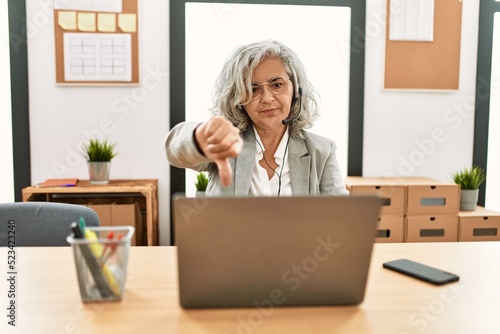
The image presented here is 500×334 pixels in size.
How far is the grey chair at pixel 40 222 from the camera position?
1.30m

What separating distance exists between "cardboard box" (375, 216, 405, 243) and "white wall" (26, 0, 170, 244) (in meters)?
1.55

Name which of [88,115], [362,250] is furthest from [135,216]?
[362,250]

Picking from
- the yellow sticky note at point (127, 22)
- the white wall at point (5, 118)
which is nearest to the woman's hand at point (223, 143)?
the yellow sticky note at point (127, 22)

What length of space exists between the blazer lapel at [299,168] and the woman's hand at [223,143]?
2.03 ft

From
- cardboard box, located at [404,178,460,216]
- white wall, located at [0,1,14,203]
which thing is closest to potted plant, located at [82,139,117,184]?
white wall, located at [0,1,14,203]

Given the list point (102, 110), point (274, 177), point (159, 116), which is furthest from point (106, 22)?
point (274, 177)

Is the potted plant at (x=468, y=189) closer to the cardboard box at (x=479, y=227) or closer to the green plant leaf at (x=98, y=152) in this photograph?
the cardboard box at (x=479, y=227)

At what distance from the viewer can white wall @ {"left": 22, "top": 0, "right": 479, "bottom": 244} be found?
308 cm

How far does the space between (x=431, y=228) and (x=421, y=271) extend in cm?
221

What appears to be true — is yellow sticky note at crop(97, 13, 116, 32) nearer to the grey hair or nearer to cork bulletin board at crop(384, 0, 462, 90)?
the grey hair

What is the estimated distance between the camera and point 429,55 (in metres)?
3.32

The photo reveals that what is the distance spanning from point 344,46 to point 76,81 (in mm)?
1956

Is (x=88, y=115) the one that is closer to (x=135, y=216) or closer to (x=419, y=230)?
(x=135, y=216)

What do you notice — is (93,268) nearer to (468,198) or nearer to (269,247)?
(269,247)
